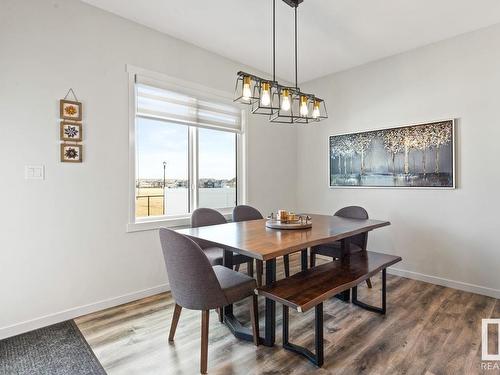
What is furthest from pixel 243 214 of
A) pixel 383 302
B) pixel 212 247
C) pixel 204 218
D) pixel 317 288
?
pixel 383 302

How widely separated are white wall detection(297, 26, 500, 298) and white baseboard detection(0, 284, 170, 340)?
2884mm

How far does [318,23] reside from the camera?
287 centimetres

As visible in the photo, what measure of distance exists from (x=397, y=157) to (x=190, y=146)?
102 inches

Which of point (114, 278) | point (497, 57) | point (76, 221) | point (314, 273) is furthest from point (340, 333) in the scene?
point (497, 57)

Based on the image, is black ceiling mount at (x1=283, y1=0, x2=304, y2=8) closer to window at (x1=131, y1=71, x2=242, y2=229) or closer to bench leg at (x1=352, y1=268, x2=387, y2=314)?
window at (x1=131, y1=71, x2=242, y2=229)

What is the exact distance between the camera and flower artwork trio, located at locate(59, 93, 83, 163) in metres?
2.42

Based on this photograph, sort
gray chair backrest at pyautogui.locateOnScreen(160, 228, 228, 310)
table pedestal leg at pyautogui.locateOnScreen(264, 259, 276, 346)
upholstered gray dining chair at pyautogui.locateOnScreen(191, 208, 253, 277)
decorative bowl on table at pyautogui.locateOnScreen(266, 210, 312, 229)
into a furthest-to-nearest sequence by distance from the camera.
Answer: upholstered gray dining chair at pyautogui.locateOnScreen(191, 208, 253, 277), decorative bowl on table at pyautogui.locateOnScreen(266, 210, 312, 229), table pedestal leg at pyautogui.locateOnScreen(264, 259, 276, 346), gray chair backrest at pyautogui.locateOnScreen(160, 228, 228, 310)

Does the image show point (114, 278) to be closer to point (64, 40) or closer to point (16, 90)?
point (16, 90)

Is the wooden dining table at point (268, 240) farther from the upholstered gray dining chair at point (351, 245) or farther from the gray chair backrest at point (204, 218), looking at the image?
the gray chair backrest at point (204, 218)

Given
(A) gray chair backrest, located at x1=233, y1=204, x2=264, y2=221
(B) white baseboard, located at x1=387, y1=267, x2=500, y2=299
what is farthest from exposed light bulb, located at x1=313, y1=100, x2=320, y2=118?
(B) white baseboard, located at x1=387, y1=267, x2=500, y2=299

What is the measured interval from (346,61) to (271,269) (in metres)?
3.09

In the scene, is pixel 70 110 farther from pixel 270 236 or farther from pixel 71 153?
pixel 270 236

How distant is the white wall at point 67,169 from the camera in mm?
2199

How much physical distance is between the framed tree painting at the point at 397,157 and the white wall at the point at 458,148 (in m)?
0.09
